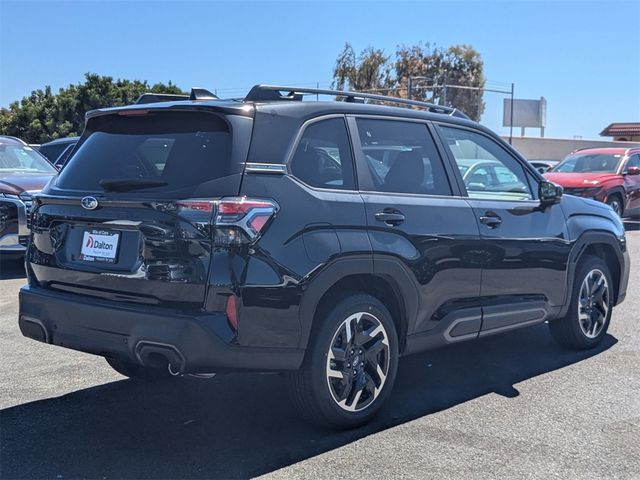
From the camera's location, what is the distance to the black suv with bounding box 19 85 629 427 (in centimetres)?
358

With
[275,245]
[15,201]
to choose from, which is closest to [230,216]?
[275,245]

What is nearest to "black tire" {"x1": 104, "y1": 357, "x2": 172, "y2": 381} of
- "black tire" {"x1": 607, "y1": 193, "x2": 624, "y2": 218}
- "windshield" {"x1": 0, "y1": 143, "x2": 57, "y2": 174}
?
"windshield" {"x1": 0, "y1": 143, "x2": 57, "y2": 174}

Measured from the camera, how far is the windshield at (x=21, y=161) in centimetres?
1023

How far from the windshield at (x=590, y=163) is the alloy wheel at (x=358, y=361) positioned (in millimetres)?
12843

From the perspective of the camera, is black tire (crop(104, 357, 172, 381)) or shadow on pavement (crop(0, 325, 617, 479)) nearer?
shadow on pavement (crop(0, 325, 617, 479))

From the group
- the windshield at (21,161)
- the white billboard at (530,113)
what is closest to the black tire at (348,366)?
the windshield at (21,161)

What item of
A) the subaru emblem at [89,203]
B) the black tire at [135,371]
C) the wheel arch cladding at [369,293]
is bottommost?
the black tire at [135,371]

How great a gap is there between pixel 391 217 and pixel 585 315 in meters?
2.60

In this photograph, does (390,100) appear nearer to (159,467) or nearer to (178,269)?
(178,269)

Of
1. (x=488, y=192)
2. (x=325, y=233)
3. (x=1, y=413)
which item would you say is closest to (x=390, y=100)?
(x=488, y=192)

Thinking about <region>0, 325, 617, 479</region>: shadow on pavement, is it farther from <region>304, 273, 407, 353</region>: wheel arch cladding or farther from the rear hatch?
the rear hatch

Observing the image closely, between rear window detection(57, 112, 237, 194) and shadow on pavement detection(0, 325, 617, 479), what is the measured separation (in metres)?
1.44

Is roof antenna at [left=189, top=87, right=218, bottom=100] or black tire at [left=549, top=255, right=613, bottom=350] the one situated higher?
roof antenna at [left=189, top=87, right=218, bottom=100]

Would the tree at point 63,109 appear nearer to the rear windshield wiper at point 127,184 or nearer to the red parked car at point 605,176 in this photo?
the red parked car at point 605,176
